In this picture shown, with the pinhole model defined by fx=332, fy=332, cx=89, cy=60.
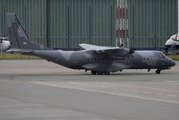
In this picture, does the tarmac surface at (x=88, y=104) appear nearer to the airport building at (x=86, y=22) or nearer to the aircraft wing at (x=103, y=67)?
the aircraft wing at (x=103, y=67)

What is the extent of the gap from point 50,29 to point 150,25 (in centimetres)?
2895

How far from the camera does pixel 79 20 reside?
96375mm

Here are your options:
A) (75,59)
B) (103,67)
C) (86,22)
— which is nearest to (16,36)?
(75,59)

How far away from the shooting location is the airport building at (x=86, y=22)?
94.9 meters

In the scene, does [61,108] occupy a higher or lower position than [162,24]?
lower

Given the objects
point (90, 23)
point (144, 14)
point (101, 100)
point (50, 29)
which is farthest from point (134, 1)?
point (101, 100)

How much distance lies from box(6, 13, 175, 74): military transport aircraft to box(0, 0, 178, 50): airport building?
56.1 meters

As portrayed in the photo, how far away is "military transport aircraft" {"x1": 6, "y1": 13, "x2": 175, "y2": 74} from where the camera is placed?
36375 mm

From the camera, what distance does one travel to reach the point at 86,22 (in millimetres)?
96438

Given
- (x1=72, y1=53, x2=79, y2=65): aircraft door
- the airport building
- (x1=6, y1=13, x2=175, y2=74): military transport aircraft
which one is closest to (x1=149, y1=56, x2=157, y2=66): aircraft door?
(x1=6, y1=13, x2=175, y2=74): military transport aircraft

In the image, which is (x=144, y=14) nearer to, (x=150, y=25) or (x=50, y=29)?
(x=150, y=25)

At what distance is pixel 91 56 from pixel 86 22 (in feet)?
196

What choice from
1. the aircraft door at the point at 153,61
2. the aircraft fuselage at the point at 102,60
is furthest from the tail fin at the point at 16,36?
the aircraft door at the point at 153,61

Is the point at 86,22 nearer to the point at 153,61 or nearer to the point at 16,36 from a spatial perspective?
the point at 153,61
